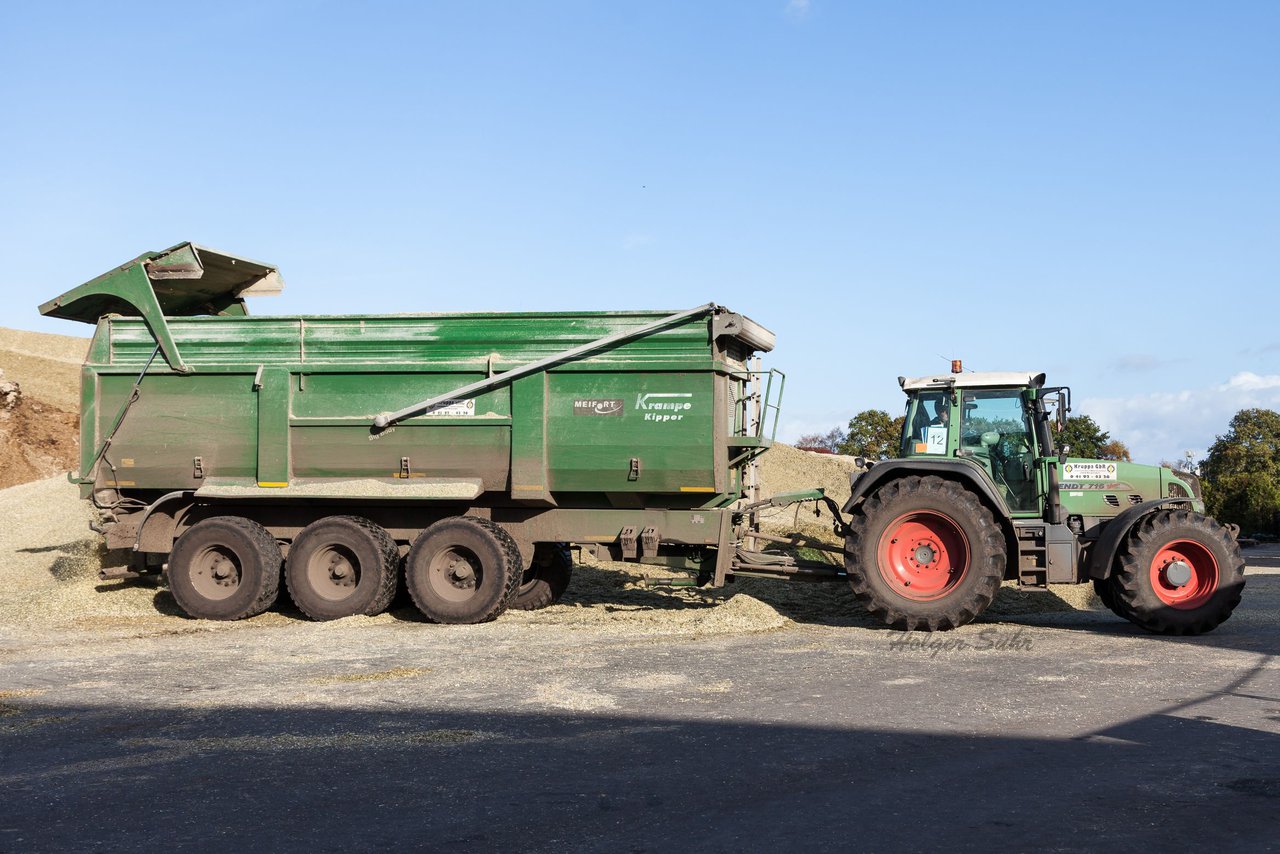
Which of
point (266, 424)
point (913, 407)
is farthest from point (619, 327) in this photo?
point (266, 424)

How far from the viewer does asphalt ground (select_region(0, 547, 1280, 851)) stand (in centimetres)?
521

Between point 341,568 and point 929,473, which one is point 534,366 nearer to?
point 341,568

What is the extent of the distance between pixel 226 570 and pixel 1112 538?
30.5 ft

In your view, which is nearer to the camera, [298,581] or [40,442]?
[298,581]

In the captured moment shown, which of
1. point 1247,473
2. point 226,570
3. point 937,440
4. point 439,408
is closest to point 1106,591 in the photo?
point 937,440

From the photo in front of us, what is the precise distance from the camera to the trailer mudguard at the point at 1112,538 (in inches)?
444

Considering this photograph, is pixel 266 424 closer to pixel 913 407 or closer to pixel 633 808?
pixel 913 407

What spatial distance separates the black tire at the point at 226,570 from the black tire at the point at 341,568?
0.28m

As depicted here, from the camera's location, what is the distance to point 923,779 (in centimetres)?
601

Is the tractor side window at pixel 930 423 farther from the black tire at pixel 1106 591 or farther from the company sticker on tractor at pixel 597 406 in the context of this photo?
the company sticker on tractor at pixel 597 406

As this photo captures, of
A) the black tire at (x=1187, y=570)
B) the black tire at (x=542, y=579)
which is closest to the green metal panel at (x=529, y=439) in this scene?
the black tire at (x=542, y=579)

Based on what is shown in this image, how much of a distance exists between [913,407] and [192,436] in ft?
26.1

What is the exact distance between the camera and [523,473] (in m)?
12.4

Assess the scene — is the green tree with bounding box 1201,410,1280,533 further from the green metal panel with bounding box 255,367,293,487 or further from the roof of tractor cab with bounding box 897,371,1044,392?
the green metal panel with bounding box 255,367,293,487
